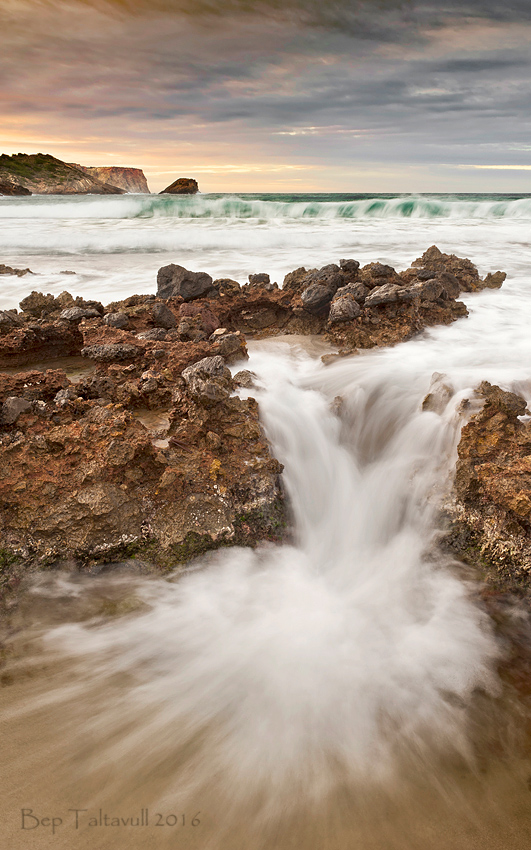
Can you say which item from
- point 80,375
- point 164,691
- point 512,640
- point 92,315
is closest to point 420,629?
point 512,640

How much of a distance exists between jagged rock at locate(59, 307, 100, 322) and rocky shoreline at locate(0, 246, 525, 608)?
23 mm

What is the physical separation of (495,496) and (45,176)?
11063 centimetres

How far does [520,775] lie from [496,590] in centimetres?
119

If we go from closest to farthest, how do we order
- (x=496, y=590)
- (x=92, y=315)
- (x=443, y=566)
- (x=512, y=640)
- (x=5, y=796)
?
1. (x=5, y=796)
2. (x=512, y=640)
3. (x=496, y=590)
4. (x=443, y=566)
5. (x=92, y=315)

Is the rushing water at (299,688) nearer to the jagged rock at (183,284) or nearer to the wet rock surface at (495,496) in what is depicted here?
the wet rock surface at (495,496)

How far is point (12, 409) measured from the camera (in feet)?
12.4

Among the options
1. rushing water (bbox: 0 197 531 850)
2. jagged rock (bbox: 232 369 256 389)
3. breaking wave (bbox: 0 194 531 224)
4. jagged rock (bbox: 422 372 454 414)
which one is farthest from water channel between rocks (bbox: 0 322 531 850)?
breaking wave (bbox: 0 194 531 224)

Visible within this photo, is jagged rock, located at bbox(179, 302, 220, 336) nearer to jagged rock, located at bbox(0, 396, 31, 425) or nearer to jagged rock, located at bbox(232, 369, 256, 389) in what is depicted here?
jagged rock, located at bbox(232, 369, 256, 389)

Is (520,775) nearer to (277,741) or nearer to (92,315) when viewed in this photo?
(277,741)

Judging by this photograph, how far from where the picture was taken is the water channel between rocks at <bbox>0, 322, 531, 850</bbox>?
2.14 metres

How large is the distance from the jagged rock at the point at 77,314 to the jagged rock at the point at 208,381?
2140mm

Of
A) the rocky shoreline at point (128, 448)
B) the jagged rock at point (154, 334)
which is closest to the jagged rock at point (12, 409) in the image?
the rocky shoreline at point (128, 448)

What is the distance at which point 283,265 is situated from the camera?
40.8ft

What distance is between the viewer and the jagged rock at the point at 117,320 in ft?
19.6
